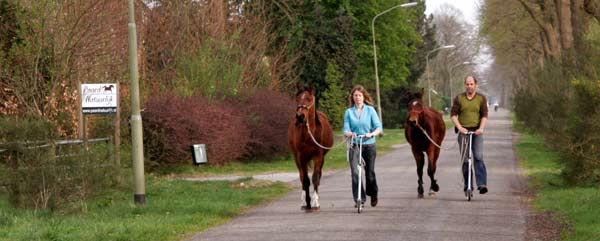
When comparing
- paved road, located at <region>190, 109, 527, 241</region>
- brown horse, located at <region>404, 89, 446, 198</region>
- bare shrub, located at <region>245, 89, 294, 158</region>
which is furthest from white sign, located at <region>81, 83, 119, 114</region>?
bare shrub, located at <region>245, 89, 294, 158</region>

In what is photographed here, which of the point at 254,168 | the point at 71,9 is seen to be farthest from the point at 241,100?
the point at 71,9

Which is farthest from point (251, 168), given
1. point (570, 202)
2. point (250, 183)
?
point (570, 202)

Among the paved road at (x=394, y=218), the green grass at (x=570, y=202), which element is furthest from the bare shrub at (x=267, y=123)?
the paved road at (x=394, y=218)

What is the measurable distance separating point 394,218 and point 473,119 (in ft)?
11.8

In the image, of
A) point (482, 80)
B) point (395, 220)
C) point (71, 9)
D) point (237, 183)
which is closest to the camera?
point (395, 220)

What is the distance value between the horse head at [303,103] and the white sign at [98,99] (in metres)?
5.59

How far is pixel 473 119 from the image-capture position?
18922mm

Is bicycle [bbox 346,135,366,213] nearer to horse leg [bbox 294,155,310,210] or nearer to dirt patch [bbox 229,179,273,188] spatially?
horse leg [bbox 294,155,310,210]

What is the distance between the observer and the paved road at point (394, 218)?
13867mm

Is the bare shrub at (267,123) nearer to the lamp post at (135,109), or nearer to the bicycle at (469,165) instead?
the lamp post at (135,109)

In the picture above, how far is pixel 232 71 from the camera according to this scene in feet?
127

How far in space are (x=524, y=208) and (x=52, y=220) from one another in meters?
6.83

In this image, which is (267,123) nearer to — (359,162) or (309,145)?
(309,145)

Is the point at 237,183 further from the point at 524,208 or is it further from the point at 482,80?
the point at 482,80
